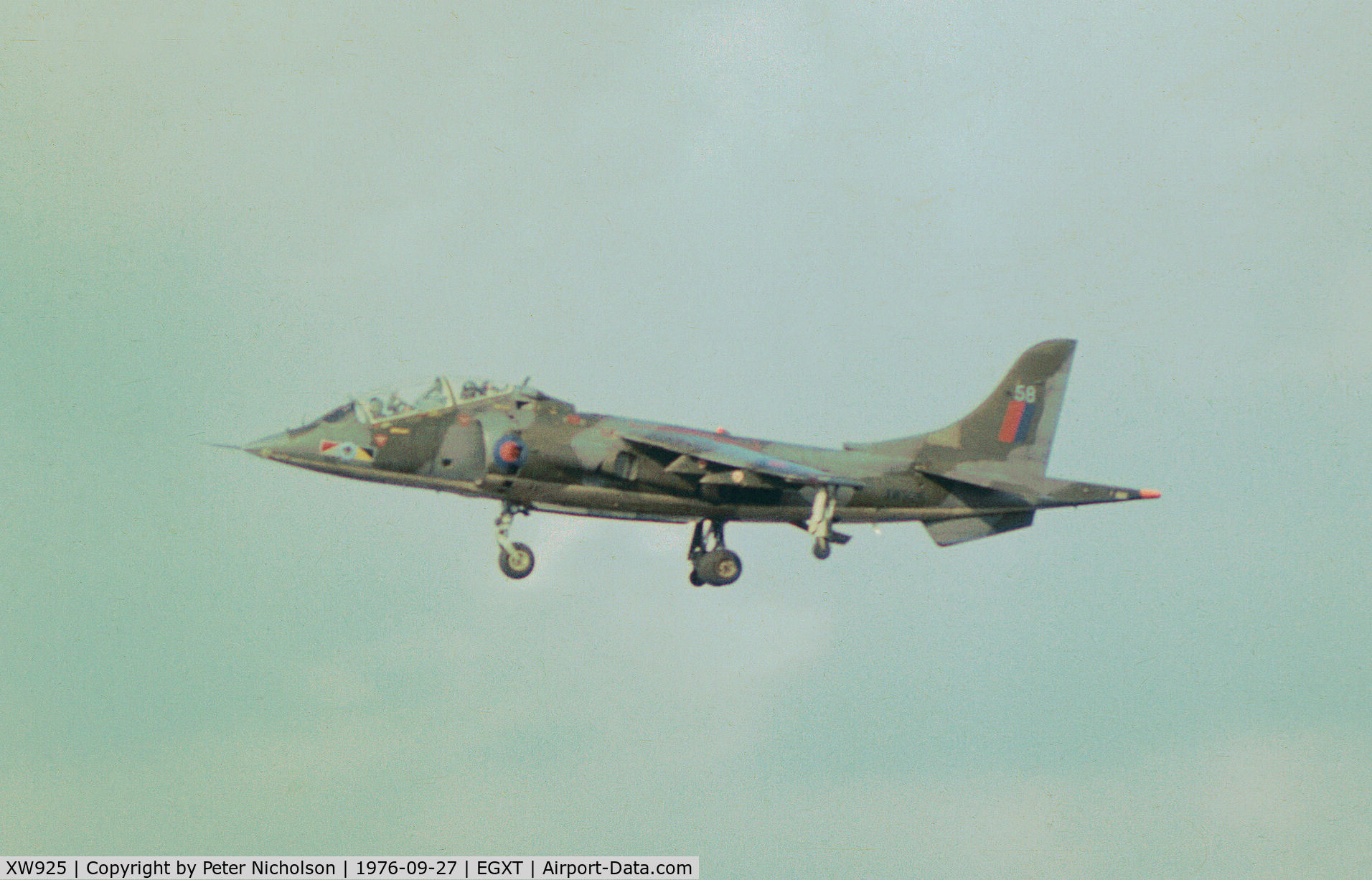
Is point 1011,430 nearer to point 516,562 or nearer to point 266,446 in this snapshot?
point 516,562

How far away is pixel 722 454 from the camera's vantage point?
109 ft

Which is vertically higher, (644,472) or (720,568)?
(644,472)

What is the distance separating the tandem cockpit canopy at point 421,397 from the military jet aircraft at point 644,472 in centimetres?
3

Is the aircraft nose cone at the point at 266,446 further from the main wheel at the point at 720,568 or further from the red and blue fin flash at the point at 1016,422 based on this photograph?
the red and blue fin flash at the point at 1016,422

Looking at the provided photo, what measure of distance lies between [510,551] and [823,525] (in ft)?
23.1

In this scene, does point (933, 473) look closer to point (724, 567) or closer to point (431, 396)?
point (724, 567)

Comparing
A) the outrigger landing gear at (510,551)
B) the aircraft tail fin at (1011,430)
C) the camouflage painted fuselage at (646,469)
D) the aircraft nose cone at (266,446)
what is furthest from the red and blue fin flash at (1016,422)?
the aircraft nose cone at (266,446)

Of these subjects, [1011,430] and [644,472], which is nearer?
[644,472]

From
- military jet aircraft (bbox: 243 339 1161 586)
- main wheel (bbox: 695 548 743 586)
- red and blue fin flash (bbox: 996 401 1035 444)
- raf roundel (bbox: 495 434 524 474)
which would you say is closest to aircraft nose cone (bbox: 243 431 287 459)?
military jet aircraft (bbox: 243 339 1161 586)

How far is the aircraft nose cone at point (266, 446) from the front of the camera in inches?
1280

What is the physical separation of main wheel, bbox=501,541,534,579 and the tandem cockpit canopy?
3452 mm

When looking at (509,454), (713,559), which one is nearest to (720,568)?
(713,559)

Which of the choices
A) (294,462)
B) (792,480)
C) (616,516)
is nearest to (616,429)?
(616,516)

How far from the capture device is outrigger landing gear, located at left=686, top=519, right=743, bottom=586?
3494 cm
